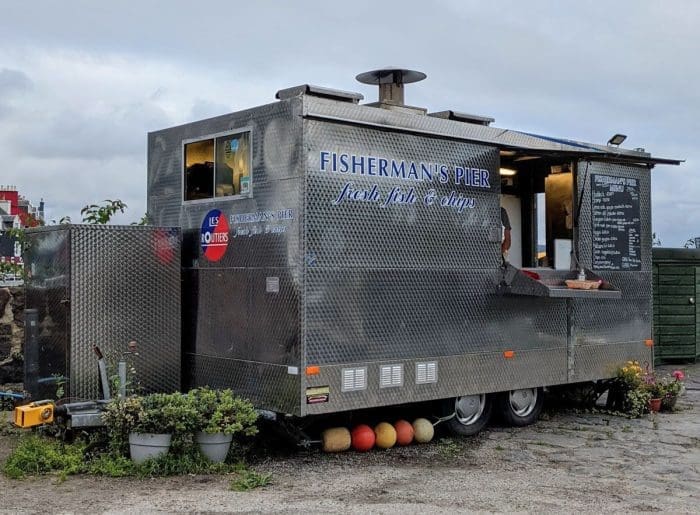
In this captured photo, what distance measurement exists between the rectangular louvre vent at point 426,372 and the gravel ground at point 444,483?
28.3 inches

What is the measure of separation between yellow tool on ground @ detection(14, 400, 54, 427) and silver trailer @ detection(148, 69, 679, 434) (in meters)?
1.72

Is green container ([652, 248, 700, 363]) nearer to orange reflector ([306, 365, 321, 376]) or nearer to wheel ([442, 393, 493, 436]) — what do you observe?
wheel ([442, 393, 493, 436])

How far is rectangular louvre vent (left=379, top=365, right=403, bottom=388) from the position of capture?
8.52 m

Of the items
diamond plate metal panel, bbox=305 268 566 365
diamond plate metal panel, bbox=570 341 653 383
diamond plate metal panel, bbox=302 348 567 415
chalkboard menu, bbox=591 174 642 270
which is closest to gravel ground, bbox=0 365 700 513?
diamond plate metal panel, bbox=302 348 567 415

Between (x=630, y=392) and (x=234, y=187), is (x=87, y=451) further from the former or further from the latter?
(x=630, y=392)

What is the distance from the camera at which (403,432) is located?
897 cm

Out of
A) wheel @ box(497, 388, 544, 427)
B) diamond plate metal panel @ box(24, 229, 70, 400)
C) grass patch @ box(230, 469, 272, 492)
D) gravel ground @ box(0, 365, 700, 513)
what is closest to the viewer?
gravel ground @ box(0, 365, 700, 513)

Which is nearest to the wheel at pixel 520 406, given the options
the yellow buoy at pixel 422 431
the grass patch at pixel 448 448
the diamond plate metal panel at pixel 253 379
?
the grass patch at pixel 448 448

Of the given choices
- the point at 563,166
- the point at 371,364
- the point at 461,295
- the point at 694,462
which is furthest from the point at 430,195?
the point at 694,462

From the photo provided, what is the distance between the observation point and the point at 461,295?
925 centimetres

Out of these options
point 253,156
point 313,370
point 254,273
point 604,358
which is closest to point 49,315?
point 254,273

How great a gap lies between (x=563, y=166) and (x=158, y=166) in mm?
5041

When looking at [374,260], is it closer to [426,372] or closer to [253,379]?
[426,372]

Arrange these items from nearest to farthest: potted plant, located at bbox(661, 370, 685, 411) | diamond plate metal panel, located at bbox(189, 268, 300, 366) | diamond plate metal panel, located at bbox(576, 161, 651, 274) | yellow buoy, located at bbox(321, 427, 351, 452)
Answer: diamond plate metal panel, located at bbox(189, 268, 300, 366)
yellow buoy, located at bbox(321, 427, 351, 452)
diamond plate metal panel, located at bbox(576, 161, 651, 274)
potted plant, located at bbox(661, 370, 685, 411)
